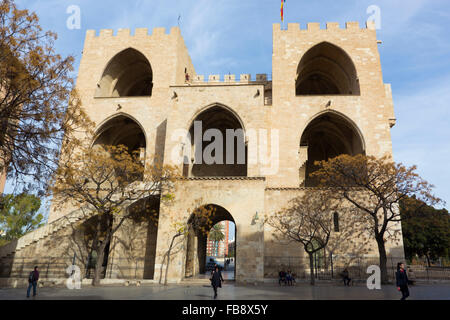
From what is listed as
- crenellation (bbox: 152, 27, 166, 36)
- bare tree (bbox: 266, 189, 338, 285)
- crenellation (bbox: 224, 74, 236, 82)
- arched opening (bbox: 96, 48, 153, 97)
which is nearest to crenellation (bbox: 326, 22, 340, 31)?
crenellation (bbox: 224, 74, 236, 82)

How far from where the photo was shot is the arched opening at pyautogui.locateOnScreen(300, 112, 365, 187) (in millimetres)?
20797

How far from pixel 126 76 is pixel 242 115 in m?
12.3

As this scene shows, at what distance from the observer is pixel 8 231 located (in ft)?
101

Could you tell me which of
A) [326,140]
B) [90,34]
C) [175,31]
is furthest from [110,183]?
[326,140]

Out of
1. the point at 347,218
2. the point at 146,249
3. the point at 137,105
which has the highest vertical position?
the point at 137,105

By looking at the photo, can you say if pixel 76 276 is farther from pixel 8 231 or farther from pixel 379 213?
pixel 8 231

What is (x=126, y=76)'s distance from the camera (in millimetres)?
25422

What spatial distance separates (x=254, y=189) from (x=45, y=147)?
34.0ft

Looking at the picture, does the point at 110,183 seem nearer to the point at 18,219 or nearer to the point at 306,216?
the point at 306,216

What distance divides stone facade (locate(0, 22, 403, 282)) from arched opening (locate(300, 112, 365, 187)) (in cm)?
10

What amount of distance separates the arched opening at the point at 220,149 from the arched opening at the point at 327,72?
647 centimetres

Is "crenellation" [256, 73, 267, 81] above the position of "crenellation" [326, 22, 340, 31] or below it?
below

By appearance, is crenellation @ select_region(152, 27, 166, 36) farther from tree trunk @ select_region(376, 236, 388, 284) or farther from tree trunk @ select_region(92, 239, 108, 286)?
tree trunk @ select_region(376, 236, 388, 284)
